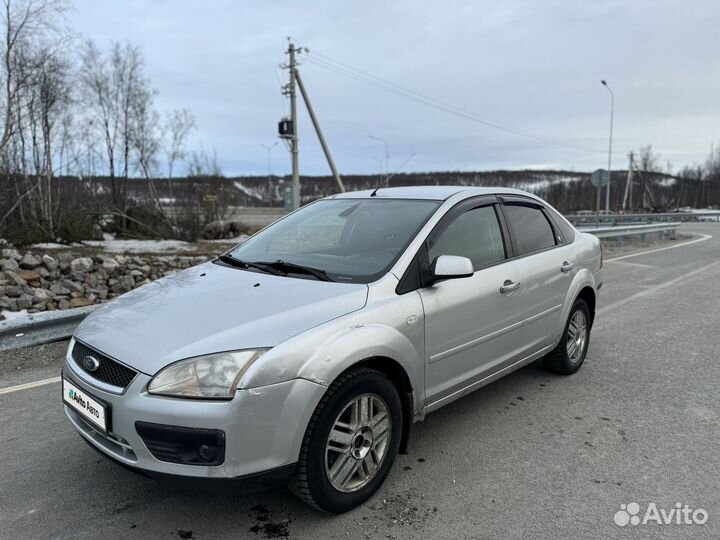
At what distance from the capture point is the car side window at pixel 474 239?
3.42m

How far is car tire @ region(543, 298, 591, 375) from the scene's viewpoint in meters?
4.63

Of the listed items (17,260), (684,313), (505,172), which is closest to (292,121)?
(17,260)

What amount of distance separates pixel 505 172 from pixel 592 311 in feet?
436

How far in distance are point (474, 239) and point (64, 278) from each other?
26.2 feet

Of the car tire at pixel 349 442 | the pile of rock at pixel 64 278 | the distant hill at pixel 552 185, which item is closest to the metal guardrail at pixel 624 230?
the pile of rock at pixel 64 278

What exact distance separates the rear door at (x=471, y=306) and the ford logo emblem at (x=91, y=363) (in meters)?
1.78

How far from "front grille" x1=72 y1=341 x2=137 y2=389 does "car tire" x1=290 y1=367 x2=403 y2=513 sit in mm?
887

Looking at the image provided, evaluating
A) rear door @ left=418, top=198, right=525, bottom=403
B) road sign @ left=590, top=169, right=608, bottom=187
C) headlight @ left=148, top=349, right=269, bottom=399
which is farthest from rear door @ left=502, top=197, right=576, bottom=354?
road sign @ left=590, top=169, right=608, bottom=187

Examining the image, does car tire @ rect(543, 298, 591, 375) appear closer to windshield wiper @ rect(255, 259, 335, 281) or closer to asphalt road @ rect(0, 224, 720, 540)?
asphalt road @ rect(0, 224, 720, 540)

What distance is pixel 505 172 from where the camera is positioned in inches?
5157

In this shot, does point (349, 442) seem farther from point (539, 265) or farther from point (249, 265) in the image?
point (539, 265)

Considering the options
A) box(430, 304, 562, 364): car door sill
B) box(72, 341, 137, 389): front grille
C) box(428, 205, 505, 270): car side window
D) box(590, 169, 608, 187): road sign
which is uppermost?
box(590, 169, 608, 187): road sign

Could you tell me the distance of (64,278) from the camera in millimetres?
9016

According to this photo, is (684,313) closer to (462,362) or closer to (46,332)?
(462,362)
